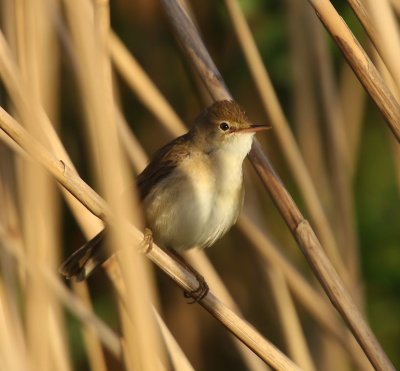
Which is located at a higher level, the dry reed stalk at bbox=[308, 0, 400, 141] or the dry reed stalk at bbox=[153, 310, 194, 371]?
the dry reed stalk at bbox=[308, 0, 400, 141]

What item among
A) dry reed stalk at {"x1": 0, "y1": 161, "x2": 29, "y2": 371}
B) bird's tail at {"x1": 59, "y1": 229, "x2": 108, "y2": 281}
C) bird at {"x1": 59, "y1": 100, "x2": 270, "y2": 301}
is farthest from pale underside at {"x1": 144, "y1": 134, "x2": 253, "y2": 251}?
dry reed stalk at {"x1": 0, "y1": 161, "x2": 29, "y2": 371}

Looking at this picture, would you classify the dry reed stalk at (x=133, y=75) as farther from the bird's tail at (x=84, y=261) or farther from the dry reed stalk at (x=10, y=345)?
the dry reed stalk at (x=10, y=345)

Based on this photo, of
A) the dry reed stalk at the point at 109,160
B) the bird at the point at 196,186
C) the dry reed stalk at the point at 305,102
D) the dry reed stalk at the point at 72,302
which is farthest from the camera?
the dry reed stalk at the point at 305,102

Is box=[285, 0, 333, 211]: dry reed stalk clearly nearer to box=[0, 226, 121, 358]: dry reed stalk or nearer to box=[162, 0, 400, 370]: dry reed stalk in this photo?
box=[162, 0, 400, 370]: dry reed stalk

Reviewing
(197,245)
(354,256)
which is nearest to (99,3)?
(197,245)

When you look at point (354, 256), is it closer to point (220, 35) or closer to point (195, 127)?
point (195, 127)

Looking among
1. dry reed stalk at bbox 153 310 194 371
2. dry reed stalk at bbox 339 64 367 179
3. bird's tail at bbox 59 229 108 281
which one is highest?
bird's tail at bbox 59 229 108 281

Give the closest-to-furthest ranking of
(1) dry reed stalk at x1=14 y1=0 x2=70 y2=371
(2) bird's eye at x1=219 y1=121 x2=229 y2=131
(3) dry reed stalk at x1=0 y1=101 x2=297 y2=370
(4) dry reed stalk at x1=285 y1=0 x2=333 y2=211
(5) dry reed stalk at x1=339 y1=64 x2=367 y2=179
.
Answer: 1. (3) dry reed stalk at x1=0 y1=101 x2=297 y2=370
2. (1) dry reed stalk at x1=14 y1=0 x2=70 y2=371
3. (2) bird's eye at x1=219 y1=121 x2=229 y2=131
4. (4) dry reed stalk at x1=285 y1=0 x2=333 y2=211
5. (5) dry reed stalk at x1=339 y1=64 x2=367 y2=179

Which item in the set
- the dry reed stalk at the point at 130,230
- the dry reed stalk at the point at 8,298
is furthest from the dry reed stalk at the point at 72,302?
the dry reed stalk at the point at 130,230
